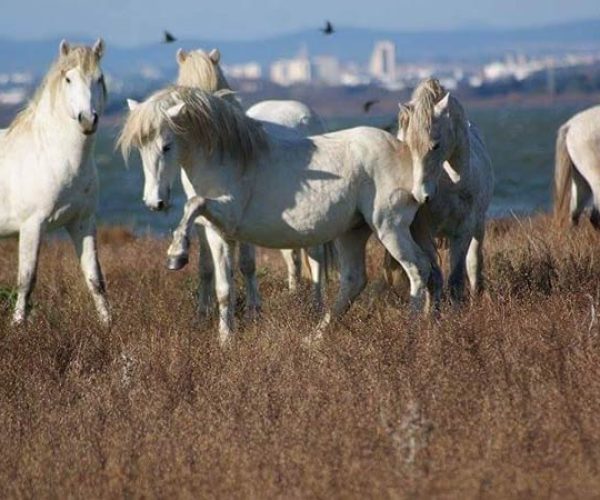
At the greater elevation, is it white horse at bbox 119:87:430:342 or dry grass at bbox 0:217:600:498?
white horse at bbox 119:87:430:342

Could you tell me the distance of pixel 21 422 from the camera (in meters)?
8.50

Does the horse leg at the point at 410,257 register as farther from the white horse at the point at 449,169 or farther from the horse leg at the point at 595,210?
the horse leg at the point at 595,210

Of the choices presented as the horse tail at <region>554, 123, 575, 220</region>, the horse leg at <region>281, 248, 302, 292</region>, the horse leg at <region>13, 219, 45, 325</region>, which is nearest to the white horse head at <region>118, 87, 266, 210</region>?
the horse leg at <region>13, 219, 45, 325</region>

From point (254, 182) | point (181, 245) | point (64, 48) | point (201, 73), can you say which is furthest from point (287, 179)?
point (201, 73)

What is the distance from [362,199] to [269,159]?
62cm

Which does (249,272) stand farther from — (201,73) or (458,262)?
(458,262)

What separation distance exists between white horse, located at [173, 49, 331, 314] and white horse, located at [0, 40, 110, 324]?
82cm

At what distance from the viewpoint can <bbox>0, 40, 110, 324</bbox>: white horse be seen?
440 inches

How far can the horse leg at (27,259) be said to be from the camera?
11.3 meters

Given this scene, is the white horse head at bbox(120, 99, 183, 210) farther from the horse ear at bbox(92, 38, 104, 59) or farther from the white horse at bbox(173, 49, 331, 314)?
the horse ear at bbox(92, 38, 104, 59)

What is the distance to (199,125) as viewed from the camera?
10055 mm

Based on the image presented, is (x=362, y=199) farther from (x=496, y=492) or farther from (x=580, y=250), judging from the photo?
(x=496, y=492)

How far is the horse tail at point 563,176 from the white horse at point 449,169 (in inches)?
155

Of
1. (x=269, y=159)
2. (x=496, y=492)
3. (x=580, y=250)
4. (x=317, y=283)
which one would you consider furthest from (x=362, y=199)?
(x=496, y=492)
